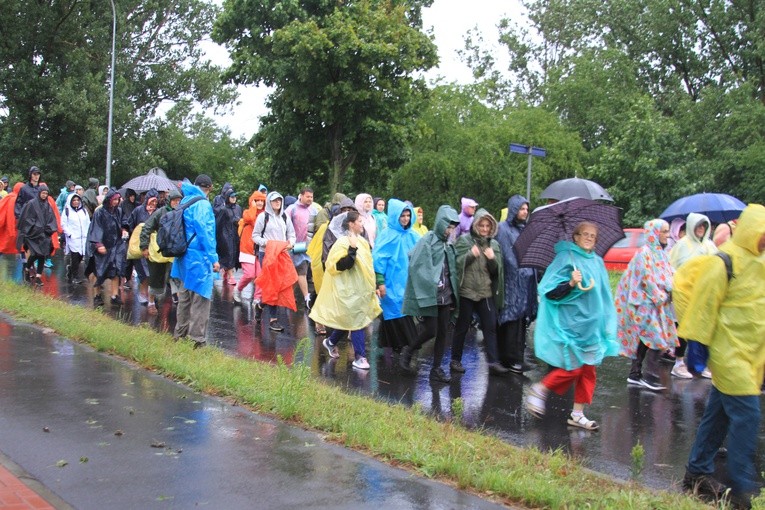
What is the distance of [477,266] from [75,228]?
9217 mm

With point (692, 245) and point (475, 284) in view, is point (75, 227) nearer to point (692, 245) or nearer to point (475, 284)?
point (475, 284)

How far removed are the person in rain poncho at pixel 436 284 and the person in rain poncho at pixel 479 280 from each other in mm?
118

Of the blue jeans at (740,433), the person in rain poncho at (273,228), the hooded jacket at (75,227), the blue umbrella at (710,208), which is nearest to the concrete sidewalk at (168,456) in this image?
the blue jeans at (740,433)

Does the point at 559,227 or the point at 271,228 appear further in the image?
the point at 271,228

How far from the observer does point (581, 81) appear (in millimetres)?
38250

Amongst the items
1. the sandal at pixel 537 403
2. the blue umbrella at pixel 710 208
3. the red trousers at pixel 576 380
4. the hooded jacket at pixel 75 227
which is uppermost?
the blue umbrella at pixel 710 208

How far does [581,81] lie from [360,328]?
31122 mm

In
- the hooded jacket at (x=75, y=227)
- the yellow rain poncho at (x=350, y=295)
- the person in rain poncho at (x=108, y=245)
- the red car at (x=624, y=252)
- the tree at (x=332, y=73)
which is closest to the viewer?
the yellow rain poncho at (x=350, y=295)

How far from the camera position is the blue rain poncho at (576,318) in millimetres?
7035

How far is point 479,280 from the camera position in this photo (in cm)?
912

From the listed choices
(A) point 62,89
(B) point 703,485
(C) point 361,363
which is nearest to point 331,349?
(C) point 361,363

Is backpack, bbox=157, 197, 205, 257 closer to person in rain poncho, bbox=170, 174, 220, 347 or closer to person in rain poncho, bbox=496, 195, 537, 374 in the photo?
person in rain poncho, bbox=170, 174, 220, 347

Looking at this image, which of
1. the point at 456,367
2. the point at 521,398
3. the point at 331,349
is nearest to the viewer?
the point at 521,398

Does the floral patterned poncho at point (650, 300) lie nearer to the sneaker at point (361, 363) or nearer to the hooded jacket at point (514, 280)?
the hooded jacket at point (514, 280)
